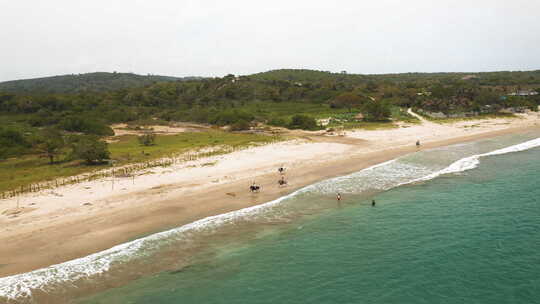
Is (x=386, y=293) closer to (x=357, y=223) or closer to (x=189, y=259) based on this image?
(x=357, y=223)

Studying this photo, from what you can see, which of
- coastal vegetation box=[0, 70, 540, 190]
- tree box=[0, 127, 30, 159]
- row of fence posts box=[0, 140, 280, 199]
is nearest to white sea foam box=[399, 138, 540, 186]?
row of fence posts box=[0, 140, 280, 199]

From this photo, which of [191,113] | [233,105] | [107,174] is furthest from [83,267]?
[233,105]

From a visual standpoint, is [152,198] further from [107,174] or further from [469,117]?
[469,117]

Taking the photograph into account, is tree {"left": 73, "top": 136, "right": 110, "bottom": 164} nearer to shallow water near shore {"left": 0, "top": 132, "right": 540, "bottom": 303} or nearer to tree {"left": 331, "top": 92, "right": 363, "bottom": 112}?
shallow water near shore {"left": 0, "top": 132, "right": 540, "bottom": 303}

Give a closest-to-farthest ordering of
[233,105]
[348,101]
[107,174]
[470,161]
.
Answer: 1. [107,174]
2. [470,161]
3. [348,101]
4. [233,105]

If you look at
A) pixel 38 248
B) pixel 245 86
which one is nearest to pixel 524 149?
pixel 38 248

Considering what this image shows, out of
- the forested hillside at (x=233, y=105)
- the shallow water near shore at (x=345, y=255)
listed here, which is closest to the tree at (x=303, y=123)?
the forested hillside at (x=233, y=105)
